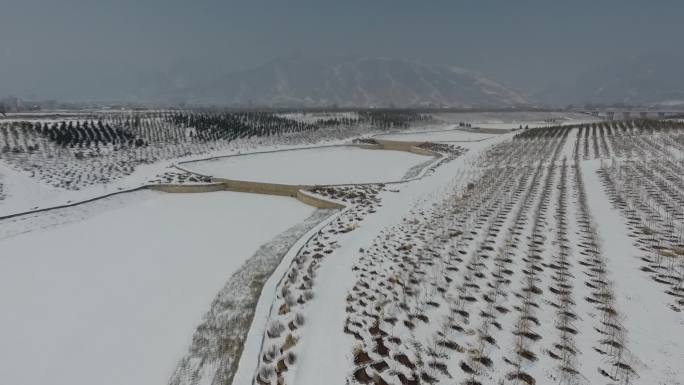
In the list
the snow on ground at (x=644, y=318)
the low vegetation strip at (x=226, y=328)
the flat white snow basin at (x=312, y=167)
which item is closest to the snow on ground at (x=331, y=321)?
the low vegetation strip at (x=226, y=328)

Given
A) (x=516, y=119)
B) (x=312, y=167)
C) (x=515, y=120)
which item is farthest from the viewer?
(x=516, y=119)

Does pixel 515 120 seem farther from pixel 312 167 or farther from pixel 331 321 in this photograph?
pixel 331 321

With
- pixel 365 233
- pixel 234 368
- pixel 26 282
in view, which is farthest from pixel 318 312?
pixel 26 282

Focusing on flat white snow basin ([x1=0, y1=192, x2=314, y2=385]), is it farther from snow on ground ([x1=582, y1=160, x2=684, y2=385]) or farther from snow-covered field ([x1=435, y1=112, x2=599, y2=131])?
snow-covered field ([x1=435, y1=112, x2=599, y2=131])

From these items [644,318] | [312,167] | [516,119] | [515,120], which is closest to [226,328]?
[644,318]

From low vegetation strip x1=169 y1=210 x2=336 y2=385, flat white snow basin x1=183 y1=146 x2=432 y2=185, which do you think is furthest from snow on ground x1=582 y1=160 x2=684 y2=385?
flat white snow basin x1=183 y1=146 x2=432 y2=185
